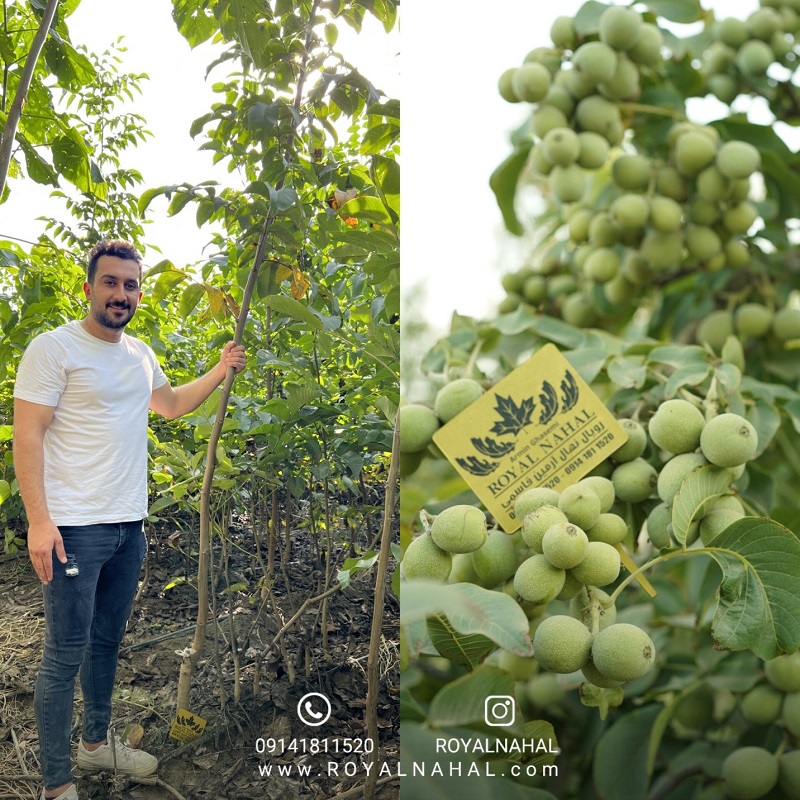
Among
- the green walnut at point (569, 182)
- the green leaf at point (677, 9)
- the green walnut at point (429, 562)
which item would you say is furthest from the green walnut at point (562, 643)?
the green leaf at point (677, 9)

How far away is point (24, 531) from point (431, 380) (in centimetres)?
97

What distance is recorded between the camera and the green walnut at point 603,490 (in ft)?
2.42

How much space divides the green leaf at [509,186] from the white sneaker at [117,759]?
1.02 metres

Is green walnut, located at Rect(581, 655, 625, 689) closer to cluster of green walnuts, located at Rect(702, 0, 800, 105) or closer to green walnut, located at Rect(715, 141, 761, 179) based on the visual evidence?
green walnut, located at Rect(715, 141, 761, 179)

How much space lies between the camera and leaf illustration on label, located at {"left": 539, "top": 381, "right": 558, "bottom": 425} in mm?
868

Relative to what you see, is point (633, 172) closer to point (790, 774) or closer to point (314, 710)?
point (790, 774)

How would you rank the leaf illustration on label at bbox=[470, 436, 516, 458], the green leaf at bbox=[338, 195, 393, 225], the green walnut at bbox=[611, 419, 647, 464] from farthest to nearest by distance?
the green leaf at bbox=[338, 195, 393, 225] < the leaf illustration on label at bbox=[470, 436, 516, 458] < the green walnut at bbox=[611, 419, 647, 464]

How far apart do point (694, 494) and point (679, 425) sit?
65mm

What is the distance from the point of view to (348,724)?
1193mm

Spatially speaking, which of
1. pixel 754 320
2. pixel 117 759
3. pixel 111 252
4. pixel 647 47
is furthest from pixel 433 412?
pixel 117 759

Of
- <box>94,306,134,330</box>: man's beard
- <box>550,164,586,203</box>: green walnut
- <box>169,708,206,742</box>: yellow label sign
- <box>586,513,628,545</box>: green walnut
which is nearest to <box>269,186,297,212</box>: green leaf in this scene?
<box>94,306,134,330</box>: man's beard

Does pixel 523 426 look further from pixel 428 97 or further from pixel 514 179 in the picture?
pixel 428 97

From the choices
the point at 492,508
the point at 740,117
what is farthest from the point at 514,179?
the point at 492,508

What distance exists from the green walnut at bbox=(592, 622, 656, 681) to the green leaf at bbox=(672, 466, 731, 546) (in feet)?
0.34
